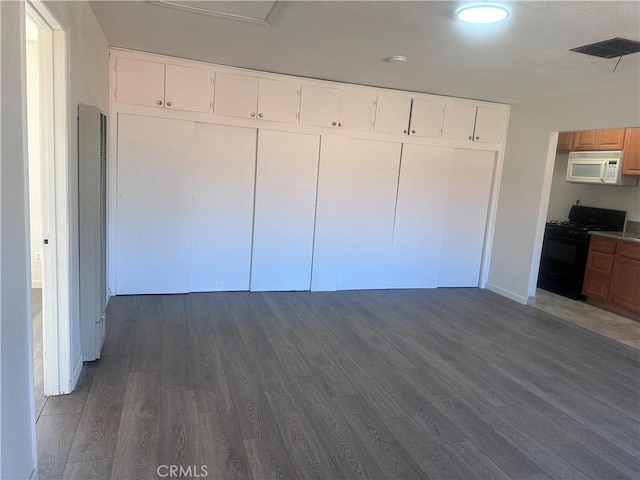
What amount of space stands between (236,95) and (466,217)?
A: 3310 mm

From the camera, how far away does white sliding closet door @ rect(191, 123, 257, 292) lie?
14.7 ft

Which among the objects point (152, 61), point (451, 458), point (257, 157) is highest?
point (152, 61)

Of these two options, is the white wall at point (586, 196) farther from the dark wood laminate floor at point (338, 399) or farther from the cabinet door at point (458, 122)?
the dark wood laminate floor at point (338, 399)

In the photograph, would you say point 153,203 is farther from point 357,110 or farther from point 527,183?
point 527,183

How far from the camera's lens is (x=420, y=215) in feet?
17.6

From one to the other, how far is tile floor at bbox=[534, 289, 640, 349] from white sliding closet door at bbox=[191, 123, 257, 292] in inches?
143

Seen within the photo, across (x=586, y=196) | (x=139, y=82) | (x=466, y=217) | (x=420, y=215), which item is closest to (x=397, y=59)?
(x=420, y=215)

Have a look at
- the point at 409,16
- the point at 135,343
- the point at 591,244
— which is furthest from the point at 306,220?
the point at 591,244

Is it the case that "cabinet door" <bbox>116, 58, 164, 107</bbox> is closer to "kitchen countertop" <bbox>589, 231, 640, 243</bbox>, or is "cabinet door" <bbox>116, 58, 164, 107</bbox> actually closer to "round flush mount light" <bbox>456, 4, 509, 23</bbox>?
"round flush mount light" <bbox>456, 4, 509, 23</bbox>

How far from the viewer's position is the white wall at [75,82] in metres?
2.32

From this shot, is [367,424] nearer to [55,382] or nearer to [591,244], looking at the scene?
[55,382]

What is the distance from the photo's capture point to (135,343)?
3264 millimetres

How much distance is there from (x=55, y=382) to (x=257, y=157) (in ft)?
9.49

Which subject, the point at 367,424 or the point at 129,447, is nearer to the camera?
the point at 129,447
